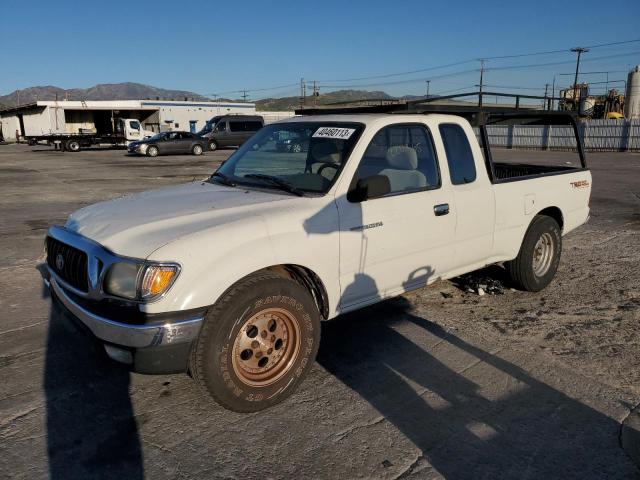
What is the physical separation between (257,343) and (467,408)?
1.36m

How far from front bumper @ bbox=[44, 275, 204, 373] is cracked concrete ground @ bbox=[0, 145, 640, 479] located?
0.46m

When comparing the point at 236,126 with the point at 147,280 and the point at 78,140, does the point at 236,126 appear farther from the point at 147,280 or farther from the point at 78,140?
the point at 147,280

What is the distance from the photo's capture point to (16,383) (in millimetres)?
3506

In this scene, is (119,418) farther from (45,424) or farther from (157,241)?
(157,241)

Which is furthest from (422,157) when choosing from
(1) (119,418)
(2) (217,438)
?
(1) (119,418)

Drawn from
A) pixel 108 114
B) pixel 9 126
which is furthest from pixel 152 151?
pixel 9 126

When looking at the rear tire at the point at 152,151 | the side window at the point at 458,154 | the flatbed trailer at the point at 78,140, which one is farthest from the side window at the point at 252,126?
the side window at the point at 458,154

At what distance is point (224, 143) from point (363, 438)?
3045 centimetres

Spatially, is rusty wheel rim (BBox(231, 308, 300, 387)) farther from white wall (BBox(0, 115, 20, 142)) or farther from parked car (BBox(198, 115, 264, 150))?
white wall (BBox(0, 115, 20, 142))

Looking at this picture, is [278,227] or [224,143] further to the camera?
[224,143]

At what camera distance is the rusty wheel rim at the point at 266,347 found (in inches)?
121

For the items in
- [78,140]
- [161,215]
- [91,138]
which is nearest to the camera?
[161,215]

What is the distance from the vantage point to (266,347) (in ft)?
10.5

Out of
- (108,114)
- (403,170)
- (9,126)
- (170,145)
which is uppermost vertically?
(108,114)
